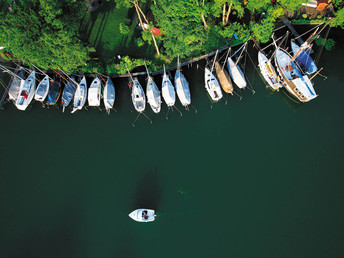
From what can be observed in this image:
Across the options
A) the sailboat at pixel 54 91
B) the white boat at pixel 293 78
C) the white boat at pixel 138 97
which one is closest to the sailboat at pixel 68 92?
the sailboat at pixel 54 91

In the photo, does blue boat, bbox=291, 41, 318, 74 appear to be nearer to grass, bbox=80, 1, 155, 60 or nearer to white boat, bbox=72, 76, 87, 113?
grass, bbox=80, 1, 155, 60

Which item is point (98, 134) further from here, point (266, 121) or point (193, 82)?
point (266, 121)

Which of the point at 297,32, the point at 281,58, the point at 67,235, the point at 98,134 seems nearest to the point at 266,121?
the point at 281,58

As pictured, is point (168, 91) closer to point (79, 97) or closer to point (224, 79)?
point (224, 79)

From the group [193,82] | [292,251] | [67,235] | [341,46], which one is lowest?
[292,251]

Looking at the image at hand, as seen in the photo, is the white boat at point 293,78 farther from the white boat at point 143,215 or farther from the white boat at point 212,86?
the white boat at point 143,215

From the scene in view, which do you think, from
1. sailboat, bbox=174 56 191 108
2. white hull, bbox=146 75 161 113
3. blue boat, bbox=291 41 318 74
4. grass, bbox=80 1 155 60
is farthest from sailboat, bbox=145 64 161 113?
blue boat, bbox=291 41 318 74
